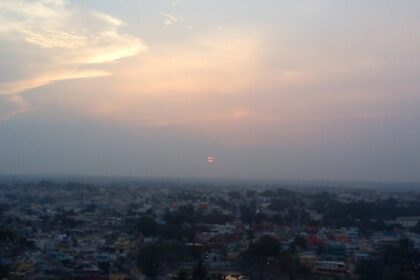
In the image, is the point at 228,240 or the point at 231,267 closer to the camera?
the point at 231,267

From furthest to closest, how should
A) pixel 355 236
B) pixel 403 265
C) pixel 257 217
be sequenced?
pixel 257 217 < pixel 355 236 < pixel 403 265

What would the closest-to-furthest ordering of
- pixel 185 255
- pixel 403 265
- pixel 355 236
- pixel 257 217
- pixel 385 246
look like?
pixel 403 265
pixel 185 255
pixel 385 246
pixel 355 236
pixel 257 217

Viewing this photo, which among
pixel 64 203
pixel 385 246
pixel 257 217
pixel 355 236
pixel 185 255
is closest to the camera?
pixel 185 255

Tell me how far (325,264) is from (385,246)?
4.91 meters

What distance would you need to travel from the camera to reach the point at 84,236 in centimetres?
2259

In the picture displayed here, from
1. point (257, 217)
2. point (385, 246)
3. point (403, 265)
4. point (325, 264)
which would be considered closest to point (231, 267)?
point (325, 264)

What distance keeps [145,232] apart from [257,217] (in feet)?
24.4

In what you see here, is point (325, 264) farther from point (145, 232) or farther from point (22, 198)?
point (22, 198)

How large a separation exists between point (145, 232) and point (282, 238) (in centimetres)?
543

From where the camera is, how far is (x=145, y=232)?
23344mm

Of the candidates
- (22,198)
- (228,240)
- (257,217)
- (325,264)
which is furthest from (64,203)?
(325,264)

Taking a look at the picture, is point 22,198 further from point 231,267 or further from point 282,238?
point 231,267

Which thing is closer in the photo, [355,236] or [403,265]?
[403,265]

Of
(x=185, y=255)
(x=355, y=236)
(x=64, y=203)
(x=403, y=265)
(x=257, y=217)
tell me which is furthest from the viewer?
(x=64, y=203)
